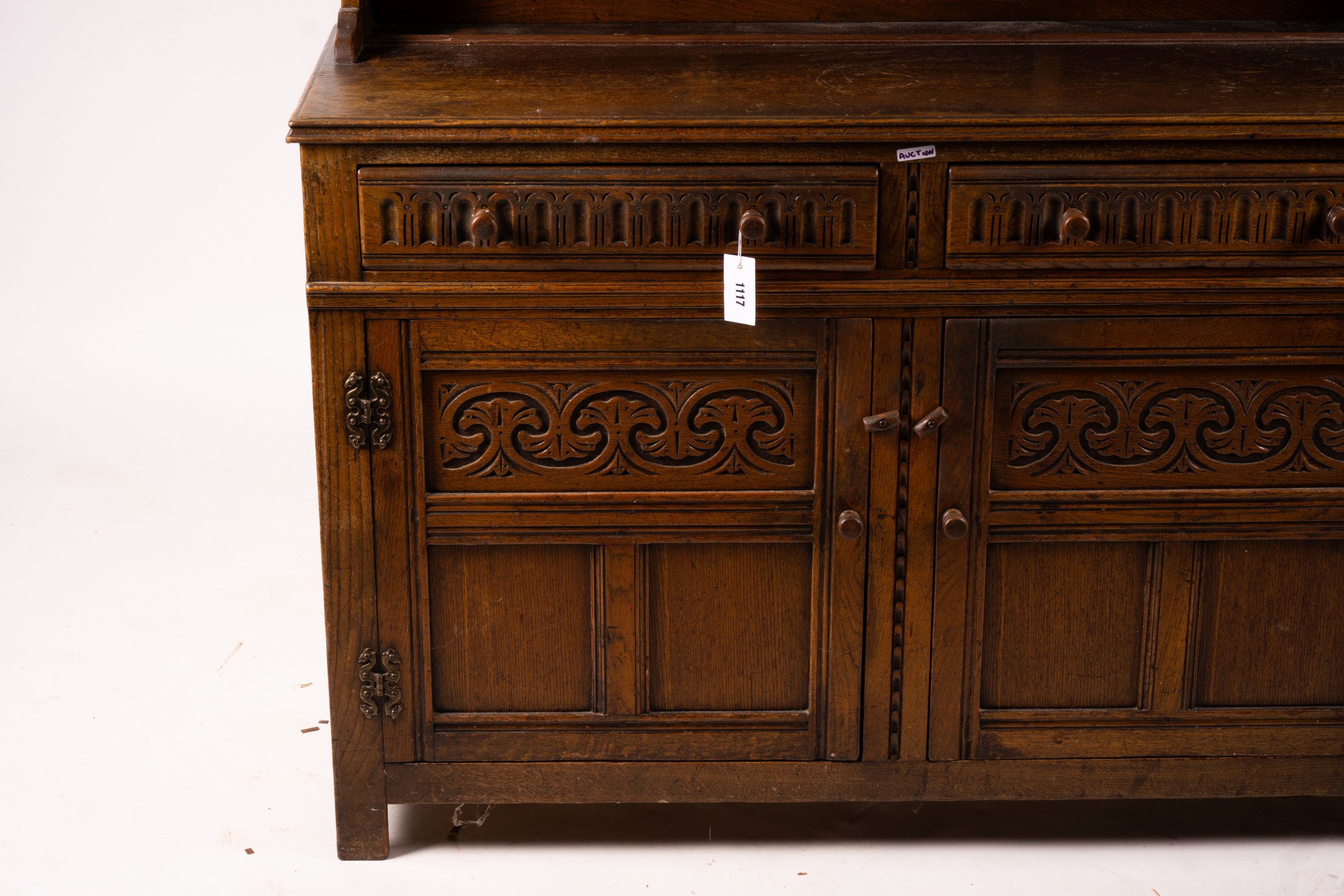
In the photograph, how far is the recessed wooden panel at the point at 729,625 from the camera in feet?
8.12

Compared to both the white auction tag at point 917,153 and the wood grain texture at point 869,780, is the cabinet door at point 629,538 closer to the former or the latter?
the wood grain texture at point 869,780

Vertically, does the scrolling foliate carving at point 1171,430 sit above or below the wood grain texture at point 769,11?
below

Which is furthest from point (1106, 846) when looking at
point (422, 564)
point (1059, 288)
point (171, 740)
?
point (171, 740)

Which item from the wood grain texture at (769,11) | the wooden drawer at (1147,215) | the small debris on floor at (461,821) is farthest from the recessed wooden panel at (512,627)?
the wood grain texture at (769,11)

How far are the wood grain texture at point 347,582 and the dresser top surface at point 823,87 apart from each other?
1.04 ft

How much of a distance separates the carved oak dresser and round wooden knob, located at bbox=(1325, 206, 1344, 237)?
1 centimetres

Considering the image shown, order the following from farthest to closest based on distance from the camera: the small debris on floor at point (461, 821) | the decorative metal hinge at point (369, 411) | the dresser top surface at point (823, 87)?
1. the small debris on floor at point (461, 821)
2. the decorative metal hinge at point (369, 411)
3. the dresser top surface at point (823, 87)

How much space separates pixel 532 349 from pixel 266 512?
1.71 m

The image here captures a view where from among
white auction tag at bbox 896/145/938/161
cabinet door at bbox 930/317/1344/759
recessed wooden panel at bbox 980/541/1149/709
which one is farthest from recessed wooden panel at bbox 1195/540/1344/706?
white auction tag at bbox 896/145/938/161

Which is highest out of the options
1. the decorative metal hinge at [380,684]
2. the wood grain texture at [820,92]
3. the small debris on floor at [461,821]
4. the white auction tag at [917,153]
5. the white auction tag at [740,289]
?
the wood grain texture at [820,92]

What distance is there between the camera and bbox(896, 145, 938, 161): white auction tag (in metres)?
2.29

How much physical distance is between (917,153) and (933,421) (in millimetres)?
388

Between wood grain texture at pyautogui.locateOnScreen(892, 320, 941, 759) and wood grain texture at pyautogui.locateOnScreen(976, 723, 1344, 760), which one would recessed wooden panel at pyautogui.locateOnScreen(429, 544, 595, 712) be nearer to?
wood grain texture at pyautogui.locateOnScreen(892, 320, 941, 759)

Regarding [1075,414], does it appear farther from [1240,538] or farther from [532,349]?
[532,349]
